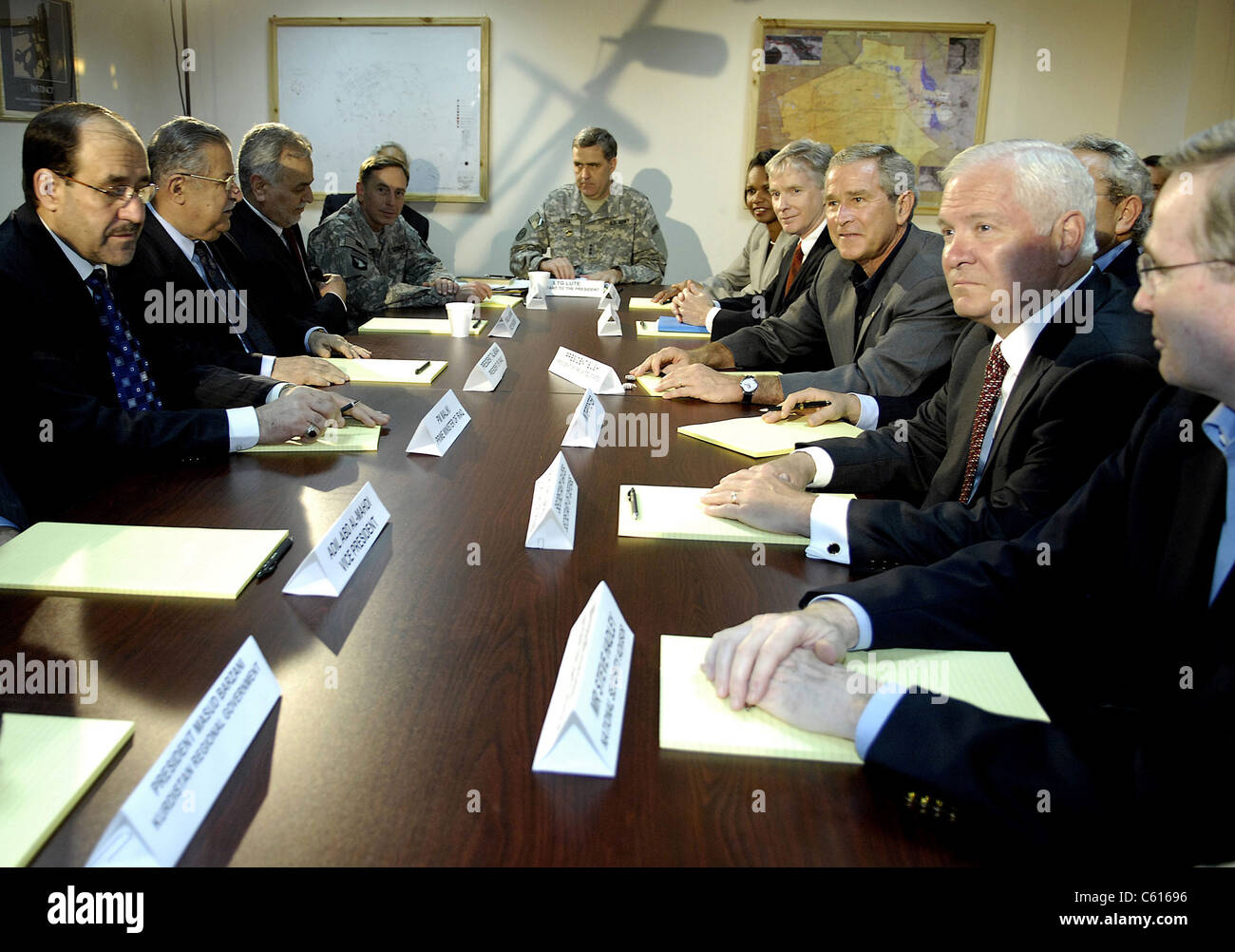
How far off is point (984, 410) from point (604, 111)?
522 centimetres

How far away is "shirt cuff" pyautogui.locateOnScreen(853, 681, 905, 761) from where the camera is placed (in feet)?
3.07

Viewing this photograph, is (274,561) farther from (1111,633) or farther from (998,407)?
(998,407)

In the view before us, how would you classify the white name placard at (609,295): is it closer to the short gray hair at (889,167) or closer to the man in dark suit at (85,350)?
the short gray hair at (889,167)

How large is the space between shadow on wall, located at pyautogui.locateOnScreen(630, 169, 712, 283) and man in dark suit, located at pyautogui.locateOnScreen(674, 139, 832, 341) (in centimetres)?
242

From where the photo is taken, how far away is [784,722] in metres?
1.00

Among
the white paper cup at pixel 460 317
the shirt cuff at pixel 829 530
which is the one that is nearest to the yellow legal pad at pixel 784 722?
the shirt cuff at pixel 829 530

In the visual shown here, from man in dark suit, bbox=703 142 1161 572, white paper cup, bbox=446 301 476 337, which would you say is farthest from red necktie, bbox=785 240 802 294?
man in dark suit, bbox=703 142 1161 572

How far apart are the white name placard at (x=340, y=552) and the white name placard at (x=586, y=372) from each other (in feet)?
4.03

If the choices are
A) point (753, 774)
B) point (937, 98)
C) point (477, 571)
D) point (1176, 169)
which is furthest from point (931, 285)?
point (937, 98)

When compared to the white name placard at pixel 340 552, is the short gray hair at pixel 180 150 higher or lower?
higher

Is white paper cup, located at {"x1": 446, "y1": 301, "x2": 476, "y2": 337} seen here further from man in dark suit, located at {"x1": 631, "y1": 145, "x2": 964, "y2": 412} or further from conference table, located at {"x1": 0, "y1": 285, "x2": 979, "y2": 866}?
conference table, located at {"x1": 0, "y1": 285, "x2": 979, "y2": 866}

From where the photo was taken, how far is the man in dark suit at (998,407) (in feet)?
5.12
